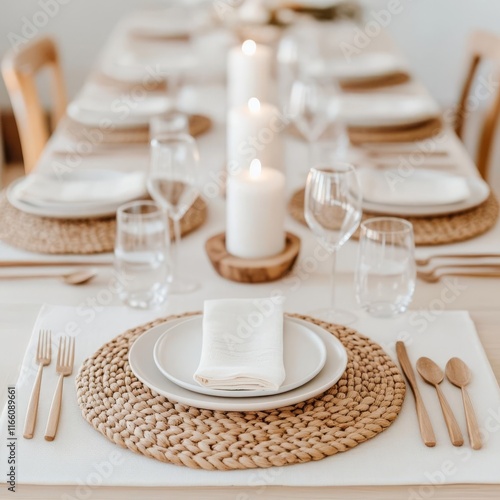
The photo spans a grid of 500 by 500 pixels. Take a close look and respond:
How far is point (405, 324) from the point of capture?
1.07m

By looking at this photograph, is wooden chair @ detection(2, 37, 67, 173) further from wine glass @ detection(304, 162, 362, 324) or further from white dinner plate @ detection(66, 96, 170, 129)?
wine glass @ detection(304, 162, 362, 324)

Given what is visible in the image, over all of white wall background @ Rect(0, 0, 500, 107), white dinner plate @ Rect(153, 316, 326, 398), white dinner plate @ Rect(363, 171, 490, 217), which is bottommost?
white wall background @ Rect(0, 0, 500, 107)

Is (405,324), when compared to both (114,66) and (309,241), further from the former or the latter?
(114,66)

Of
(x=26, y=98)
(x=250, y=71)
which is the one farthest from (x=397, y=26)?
(x=250, y=71)

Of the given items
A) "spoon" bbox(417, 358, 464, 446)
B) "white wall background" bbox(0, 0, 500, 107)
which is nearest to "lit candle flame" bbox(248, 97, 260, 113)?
"spoon" bbox(417, 358, 464, 446)

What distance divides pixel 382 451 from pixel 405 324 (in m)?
0.29

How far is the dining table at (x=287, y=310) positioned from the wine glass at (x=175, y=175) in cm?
10

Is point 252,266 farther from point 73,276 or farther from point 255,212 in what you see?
point 73,276

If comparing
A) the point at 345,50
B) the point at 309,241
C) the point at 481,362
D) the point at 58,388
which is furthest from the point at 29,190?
the point at 345,50

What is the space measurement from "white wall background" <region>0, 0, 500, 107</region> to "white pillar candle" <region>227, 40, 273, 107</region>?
2.41 metres

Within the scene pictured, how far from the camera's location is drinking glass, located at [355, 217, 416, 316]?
1050 mm

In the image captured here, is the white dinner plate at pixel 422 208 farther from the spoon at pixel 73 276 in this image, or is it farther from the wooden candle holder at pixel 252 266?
the spoon at pixel 73 276

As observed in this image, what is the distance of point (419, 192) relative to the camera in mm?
1438

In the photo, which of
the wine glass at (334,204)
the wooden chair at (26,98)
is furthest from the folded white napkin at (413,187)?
the wooden chair at (26,98)
